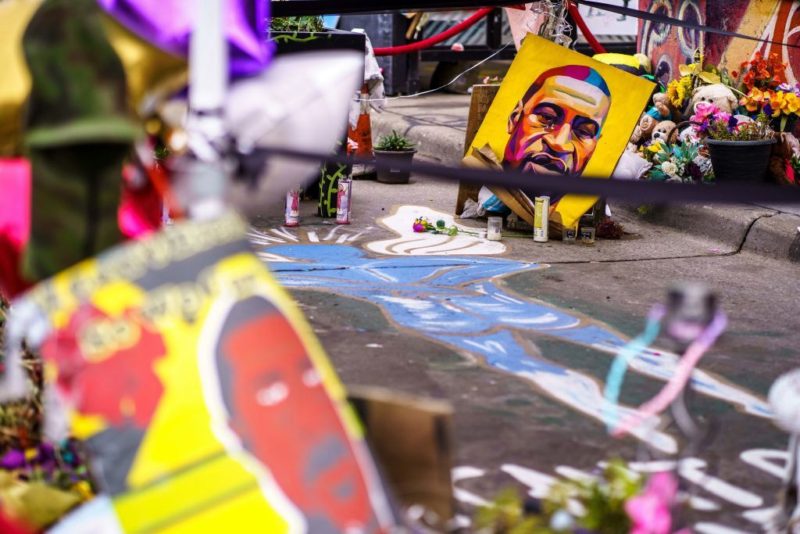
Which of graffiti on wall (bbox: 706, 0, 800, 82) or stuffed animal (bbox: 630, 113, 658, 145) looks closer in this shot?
graffiti on wall (bbox: 706, 0, 800, 82)

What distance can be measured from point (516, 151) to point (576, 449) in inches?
154

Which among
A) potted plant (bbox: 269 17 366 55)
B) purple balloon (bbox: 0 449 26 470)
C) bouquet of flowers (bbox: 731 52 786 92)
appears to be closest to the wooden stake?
potted plant (bbox: 269 17 366 55)

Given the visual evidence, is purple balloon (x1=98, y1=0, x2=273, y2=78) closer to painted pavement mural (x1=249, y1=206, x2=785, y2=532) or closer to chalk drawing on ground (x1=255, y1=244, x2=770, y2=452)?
painted pavement mural (x1=249, y1=206, x2=785, y2=532)

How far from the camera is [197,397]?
1.84m

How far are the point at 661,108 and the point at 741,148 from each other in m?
1.32

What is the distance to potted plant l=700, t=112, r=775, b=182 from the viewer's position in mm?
7176

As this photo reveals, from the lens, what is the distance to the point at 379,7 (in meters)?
4.60

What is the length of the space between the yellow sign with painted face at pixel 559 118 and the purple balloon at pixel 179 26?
4466mm

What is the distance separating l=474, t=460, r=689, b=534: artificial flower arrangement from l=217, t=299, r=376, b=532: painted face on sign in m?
0.45

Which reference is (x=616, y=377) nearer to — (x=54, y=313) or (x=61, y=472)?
(x=54, y=313)

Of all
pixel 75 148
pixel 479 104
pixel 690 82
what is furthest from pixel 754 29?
pixel 75 148

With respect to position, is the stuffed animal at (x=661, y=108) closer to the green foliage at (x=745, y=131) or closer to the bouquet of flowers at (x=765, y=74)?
the bouquet of flowers at (x=765, y=74)

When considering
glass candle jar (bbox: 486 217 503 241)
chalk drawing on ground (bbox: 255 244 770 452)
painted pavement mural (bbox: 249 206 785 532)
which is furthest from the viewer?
glass candle jar (bbox: 486 217 503 241)

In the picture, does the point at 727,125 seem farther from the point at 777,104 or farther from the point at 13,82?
the point at 13,82
